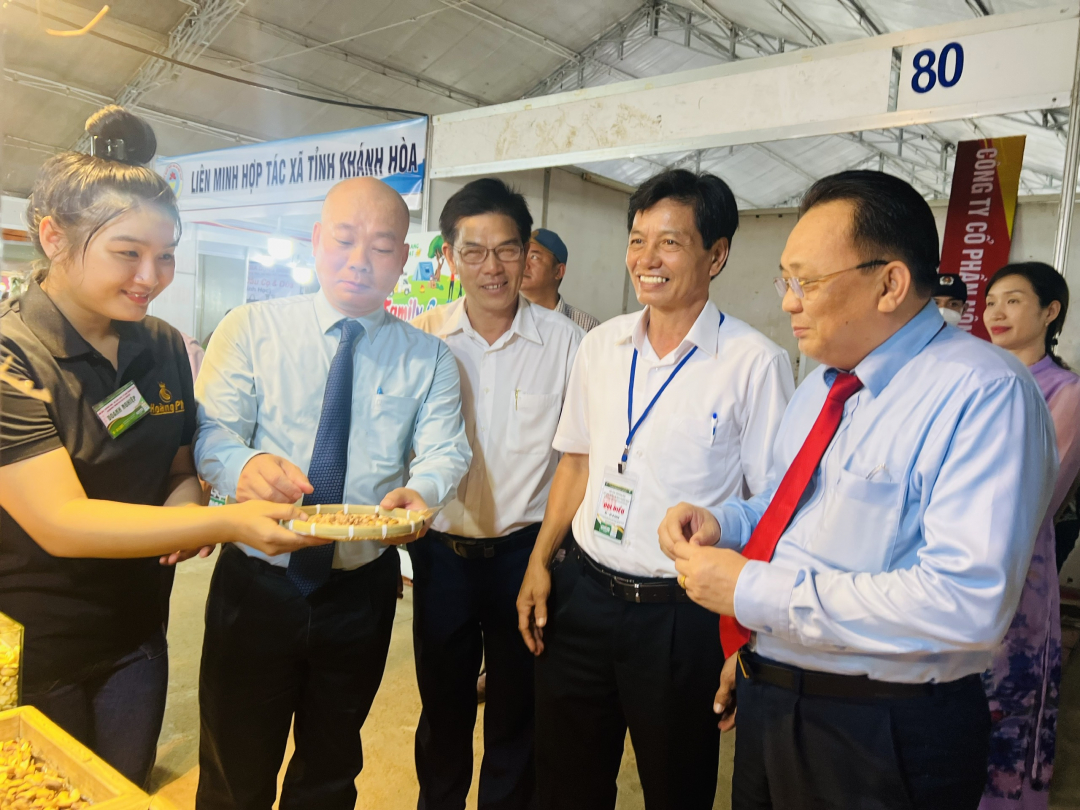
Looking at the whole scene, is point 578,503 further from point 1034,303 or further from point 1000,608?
point 1034,303

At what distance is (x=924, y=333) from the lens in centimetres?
124

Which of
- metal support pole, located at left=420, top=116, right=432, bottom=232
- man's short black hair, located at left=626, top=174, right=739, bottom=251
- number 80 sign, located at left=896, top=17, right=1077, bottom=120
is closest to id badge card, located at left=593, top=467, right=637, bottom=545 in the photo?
man's short black hair, located at left=626, top=174, right=739, bottom=251

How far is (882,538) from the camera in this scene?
1184 mm

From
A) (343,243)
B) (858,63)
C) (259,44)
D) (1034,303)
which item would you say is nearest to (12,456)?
(343,243)

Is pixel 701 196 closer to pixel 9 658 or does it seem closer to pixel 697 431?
pixel 697 431

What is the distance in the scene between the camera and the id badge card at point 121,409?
1033mm

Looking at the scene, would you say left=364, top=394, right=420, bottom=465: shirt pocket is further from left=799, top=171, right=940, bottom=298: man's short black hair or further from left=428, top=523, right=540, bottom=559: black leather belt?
left=799, top=171, right=940, bottom=298: man's short black hair

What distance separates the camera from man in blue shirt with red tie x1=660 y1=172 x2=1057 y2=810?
1.06 metres

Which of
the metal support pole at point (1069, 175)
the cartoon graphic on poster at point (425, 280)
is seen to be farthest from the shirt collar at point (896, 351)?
the metal support pole at point (1069, 175)

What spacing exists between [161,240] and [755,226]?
5.93m

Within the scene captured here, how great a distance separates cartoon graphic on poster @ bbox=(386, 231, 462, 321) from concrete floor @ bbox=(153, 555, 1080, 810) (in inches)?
41.8

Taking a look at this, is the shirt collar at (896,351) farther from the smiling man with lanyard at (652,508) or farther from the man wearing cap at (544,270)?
the man wearing cap at (544,270)

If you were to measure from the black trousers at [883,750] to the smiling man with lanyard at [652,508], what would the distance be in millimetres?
390

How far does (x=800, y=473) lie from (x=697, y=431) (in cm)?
40
